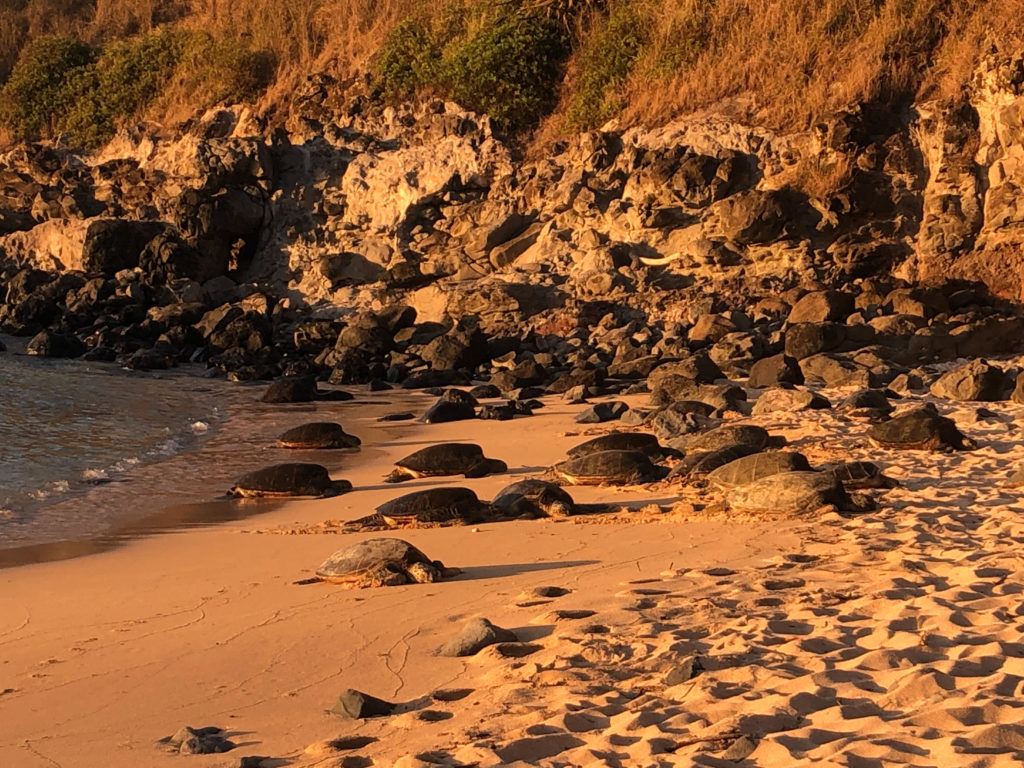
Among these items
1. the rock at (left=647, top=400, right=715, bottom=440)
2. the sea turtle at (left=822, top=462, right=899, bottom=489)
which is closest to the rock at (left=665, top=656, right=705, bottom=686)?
the sea turtle at (left=822, top=462, right=899, bottom=489)

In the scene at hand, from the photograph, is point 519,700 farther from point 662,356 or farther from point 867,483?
point 662,356

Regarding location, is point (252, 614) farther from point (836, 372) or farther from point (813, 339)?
point (813, 339)

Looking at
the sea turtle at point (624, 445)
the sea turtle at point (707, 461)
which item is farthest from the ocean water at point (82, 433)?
the sea turtle at point (707, 461)

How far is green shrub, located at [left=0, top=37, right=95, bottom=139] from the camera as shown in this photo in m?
27.8

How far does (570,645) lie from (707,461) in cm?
382

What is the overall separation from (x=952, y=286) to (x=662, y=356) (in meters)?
4.53

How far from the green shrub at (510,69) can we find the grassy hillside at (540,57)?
3 cm

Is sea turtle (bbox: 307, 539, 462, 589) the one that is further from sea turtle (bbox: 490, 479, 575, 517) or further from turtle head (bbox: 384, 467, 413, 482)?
turtle head (bbox: 384, 467, 413, 482)

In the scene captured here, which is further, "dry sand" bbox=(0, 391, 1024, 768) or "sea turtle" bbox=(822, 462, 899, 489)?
"sea turtle" bbox=(822, 462, 899, 489)

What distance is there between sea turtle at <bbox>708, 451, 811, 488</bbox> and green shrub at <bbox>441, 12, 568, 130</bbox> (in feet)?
48.6

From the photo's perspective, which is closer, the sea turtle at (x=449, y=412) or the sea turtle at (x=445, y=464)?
the sea turtle at (x=445, y=464)

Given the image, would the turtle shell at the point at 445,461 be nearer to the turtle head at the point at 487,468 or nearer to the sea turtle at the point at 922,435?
the turtle head at the point at 487,468

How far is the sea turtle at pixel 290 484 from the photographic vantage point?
8438 millimetres

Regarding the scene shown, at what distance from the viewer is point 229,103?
A: 984 inches
